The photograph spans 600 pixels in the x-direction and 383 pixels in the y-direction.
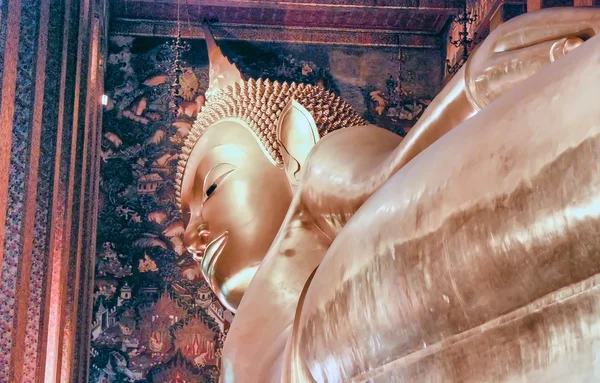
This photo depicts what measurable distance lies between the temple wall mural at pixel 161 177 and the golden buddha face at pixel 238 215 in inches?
284

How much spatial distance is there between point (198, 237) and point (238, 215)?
0.14m

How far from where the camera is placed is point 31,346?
451 cm

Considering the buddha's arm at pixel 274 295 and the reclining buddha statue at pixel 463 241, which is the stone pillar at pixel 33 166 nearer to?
the buddha's arm at pixel 274 295

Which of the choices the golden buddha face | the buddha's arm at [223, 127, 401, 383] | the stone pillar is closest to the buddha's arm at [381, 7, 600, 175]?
the buddha's arm at [223, 127, 401, 383]

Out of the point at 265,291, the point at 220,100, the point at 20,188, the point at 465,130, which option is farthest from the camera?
the point at 20,188

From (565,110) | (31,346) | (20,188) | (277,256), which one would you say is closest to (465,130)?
(565,110)

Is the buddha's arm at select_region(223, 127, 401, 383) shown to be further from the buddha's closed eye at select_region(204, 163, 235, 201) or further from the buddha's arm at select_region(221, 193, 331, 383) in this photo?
the buddha's closed eye at select_region(204, 163, 235, 201)

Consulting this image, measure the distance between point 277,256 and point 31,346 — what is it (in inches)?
131

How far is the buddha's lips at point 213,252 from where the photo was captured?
196cm

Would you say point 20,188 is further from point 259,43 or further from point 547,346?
point 259,43

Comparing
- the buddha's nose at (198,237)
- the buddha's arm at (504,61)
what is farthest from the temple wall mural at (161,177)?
the buddha's arm at (504,61)

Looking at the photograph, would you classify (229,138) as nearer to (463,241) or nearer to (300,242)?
(300,242)

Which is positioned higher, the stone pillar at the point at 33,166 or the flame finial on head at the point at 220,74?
the stone pillar at the point at 33,166

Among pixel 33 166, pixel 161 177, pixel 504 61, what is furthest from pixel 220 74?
pixel 161 177
